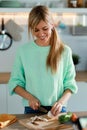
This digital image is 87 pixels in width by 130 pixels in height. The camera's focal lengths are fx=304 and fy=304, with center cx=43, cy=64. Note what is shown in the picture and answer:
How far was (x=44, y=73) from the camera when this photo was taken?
5.60 ft

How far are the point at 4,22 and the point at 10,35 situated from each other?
0.15 metres

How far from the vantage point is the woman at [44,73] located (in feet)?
5.59

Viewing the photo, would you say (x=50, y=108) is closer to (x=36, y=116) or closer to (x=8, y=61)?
(x=36, y=116)

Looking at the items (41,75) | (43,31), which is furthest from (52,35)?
(41,75)

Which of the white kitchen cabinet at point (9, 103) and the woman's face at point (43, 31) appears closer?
the woman's face at point (43, 31)

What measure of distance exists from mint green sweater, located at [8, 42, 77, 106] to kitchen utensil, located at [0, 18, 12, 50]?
4.70 feet

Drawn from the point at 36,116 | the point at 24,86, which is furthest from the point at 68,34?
the point at 36,116

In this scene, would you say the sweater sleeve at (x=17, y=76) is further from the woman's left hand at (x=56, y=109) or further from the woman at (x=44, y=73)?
the woman's left hand at (x=56, y=109)

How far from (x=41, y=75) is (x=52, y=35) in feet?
0.78

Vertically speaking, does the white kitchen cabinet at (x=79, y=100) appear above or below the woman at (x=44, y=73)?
below

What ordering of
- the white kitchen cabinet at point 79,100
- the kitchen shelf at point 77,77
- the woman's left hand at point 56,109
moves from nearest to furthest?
the woman's left hand at point 56,109, the kitchen shelf at point 77,77, the white kitchen cabinet at point 79,100

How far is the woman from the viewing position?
→ 1.71m

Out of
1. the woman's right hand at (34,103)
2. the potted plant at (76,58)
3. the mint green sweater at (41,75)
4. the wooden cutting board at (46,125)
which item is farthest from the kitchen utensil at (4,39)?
the wooden cutting board at (46,125)

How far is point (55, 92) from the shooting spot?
1.73 meters
